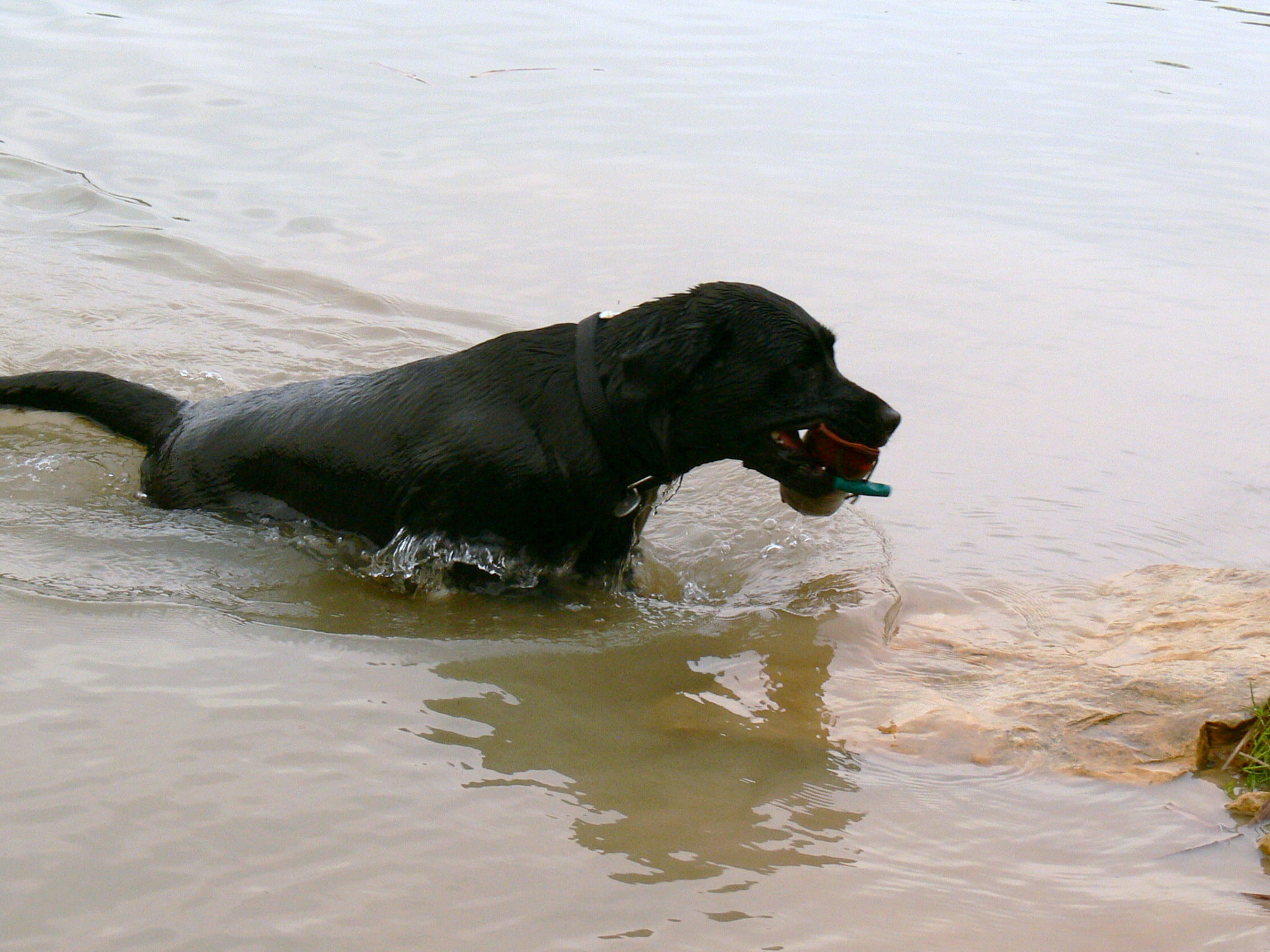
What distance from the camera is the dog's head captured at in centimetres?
445

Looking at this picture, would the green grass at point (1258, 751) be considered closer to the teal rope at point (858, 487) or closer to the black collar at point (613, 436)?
the teal rope at point (858, 487)

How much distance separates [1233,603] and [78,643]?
12.9ft

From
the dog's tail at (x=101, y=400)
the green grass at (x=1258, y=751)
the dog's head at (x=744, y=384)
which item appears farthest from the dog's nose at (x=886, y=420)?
the dog's tail at (x=101, y=400)

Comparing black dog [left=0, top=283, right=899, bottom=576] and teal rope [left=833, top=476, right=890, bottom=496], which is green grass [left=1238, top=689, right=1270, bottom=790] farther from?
black dog [left=0, top=283, right=899, bottom=576]

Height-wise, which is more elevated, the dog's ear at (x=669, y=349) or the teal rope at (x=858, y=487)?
the dog's ear at (x=669, y=349)

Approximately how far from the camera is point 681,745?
3.84 metres

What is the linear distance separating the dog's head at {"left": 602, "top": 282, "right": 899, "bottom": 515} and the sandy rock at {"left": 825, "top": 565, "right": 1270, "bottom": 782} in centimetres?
73

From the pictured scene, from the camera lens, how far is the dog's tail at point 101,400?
559 cm

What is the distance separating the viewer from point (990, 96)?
44.0 feet

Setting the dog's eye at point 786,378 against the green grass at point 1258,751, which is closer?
the green grass at point 1258,751

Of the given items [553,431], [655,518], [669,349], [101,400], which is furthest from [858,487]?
[101,400]

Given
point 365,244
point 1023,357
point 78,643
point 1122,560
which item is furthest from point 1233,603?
point 365,244

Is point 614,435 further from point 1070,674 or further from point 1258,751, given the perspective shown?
point 1258,751

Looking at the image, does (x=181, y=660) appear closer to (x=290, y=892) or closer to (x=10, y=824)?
(x=10, y=824)
